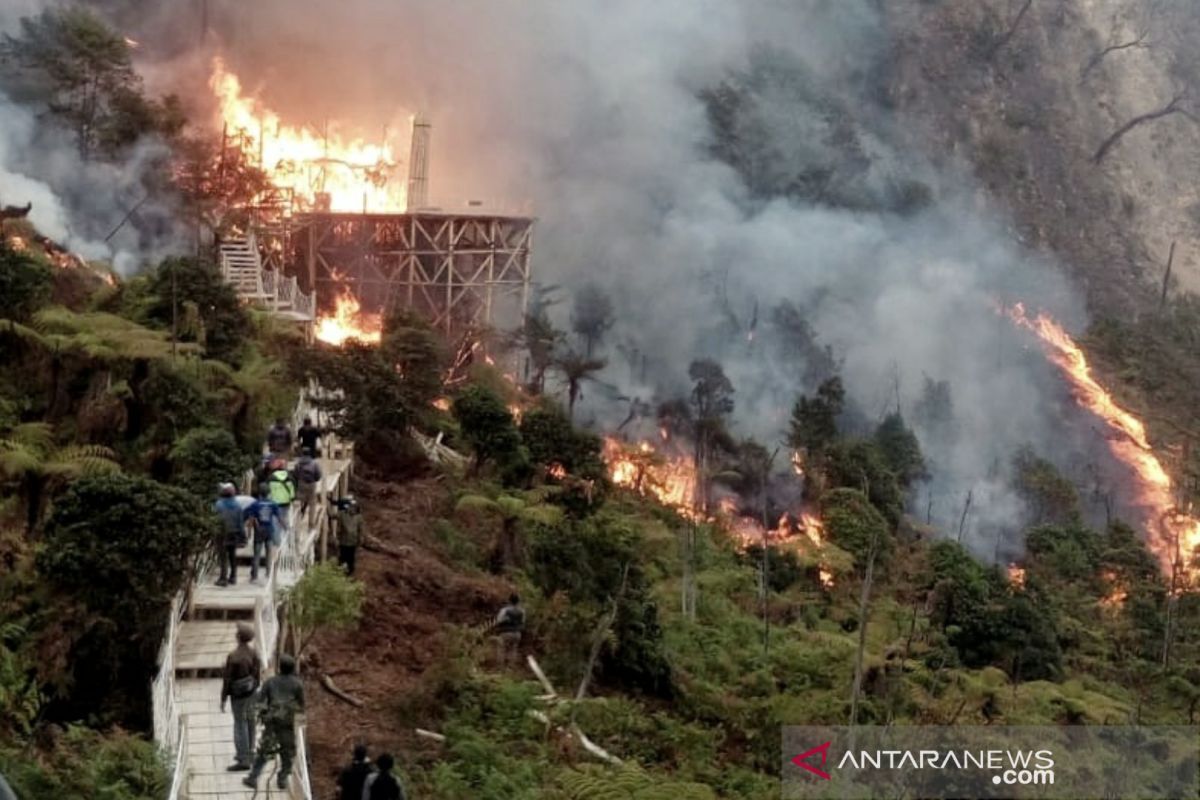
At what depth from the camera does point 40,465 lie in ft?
42.9

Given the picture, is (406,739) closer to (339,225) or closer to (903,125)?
(339,225)

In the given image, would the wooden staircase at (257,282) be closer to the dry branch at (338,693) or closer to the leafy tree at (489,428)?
the leafy tree at (489,428)

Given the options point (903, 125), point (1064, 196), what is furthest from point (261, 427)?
point (1064, 196)

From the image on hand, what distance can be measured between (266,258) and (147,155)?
11.0 ft

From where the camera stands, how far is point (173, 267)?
17609 millimetres

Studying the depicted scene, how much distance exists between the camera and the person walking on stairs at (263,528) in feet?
41.2

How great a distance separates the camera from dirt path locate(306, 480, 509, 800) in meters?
12.0

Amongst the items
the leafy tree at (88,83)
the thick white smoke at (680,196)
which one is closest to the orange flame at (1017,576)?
the thick white smoke at (680,196)

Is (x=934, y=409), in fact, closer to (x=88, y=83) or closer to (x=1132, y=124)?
(x=1132, y=124)

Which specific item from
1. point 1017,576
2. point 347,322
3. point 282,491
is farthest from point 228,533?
point 347,322

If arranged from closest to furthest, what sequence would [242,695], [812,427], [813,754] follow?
1. [242,695]
2. [813,754]
3. [812,427]

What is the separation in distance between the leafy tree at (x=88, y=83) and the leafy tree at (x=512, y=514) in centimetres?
1570

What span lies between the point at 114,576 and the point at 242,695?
190 cm

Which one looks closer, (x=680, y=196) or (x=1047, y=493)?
(x=1047, y=493)
